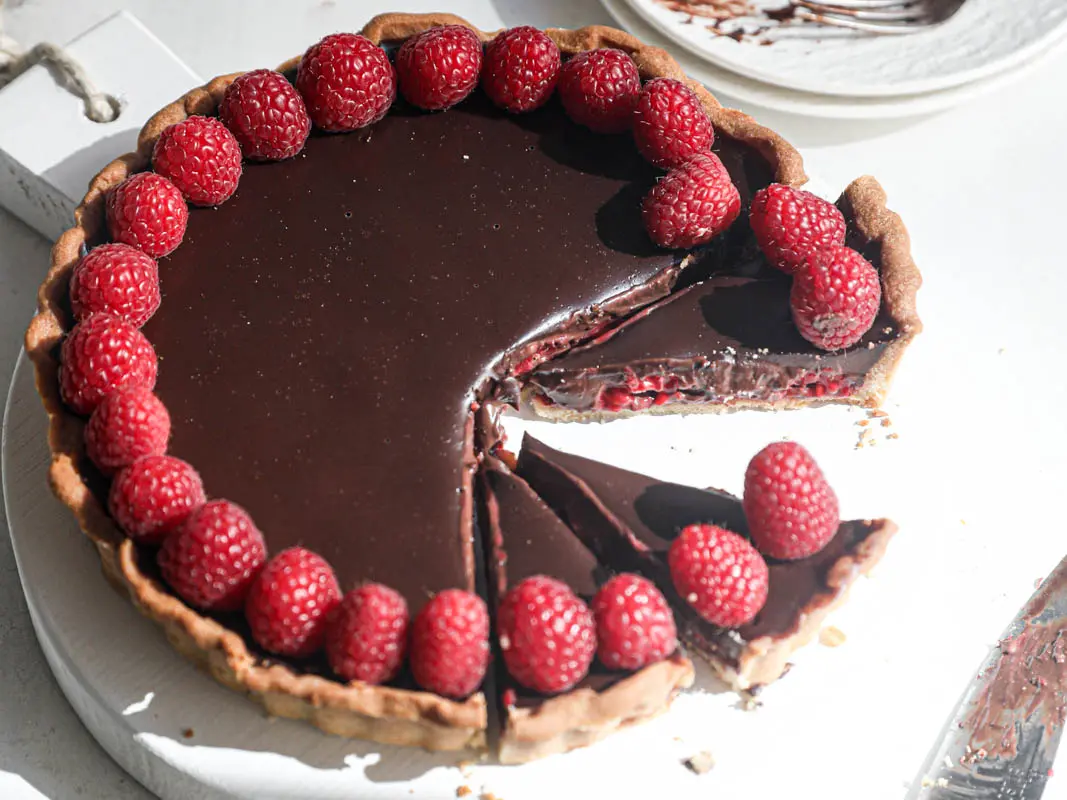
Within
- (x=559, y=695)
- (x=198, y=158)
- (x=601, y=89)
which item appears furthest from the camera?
(x=601, y=89)

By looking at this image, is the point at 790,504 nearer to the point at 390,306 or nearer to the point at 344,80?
the point at 390,306

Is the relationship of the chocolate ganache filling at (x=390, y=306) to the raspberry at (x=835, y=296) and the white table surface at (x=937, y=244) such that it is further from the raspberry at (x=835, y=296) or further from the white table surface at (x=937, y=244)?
the white table surface at (x=937, y=244)

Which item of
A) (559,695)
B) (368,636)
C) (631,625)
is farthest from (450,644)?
(631,625)

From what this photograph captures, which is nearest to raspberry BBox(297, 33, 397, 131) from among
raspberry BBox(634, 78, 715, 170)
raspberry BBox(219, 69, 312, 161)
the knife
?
raspberry BBox(219, 69, 312, 161)

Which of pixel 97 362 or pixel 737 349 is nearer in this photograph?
pixel 97 362

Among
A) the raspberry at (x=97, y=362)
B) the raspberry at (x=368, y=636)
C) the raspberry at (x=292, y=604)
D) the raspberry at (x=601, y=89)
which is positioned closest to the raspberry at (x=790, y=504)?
the raspberry at (x=368, y=636)

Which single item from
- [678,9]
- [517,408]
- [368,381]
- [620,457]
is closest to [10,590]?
[368,381]

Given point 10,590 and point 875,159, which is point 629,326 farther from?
point 10,590

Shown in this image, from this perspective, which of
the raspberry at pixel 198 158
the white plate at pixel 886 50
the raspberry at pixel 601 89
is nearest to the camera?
the raspberry at pixel 198 158
